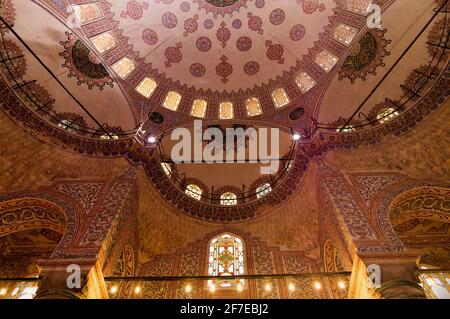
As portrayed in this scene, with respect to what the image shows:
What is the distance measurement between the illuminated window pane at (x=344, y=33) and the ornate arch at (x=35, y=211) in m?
10.4

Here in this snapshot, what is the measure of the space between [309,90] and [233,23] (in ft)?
14.3

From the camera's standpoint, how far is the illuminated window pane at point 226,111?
13.1 m

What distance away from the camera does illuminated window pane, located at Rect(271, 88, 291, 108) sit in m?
12.6

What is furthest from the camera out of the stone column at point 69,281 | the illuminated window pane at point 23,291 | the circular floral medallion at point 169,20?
the circular floral medallion at point 169,20

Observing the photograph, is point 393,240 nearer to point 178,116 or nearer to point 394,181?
point 394,181

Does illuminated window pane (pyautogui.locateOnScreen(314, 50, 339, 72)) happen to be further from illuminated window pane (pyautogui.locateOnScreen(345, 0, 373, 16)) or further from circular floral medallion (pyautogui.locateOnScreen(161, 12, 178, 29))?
circular floral medallion (pyautogui.locateOnScreen(161, 12, 178, 29))

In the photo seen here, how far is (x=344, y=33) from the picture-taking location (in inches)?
463

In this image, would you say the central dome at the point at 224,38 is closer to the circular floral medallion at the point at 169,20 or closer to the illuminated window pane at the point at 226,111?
the circular floral medallion at the point at 169,20

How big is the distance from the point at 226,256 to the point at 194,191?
3042mm

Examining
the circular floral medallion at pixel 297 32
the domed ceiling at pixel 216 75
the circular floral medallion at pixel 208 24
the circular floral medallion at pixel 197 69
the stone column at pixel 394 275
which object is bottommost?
the stone column at pixel 394 275

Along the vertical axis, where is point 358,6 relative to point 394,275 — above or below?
above

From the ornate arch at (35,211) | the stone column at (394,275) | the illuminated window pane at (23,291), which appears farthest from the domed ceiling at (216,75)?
the stone column at (394,275)

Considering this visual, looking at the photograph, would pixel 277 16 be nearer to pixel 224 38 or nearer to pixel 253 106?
pixel 224 38

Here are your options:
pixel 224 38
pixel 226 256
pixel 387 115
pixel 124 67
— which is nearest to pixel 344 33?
pixel 387 115
